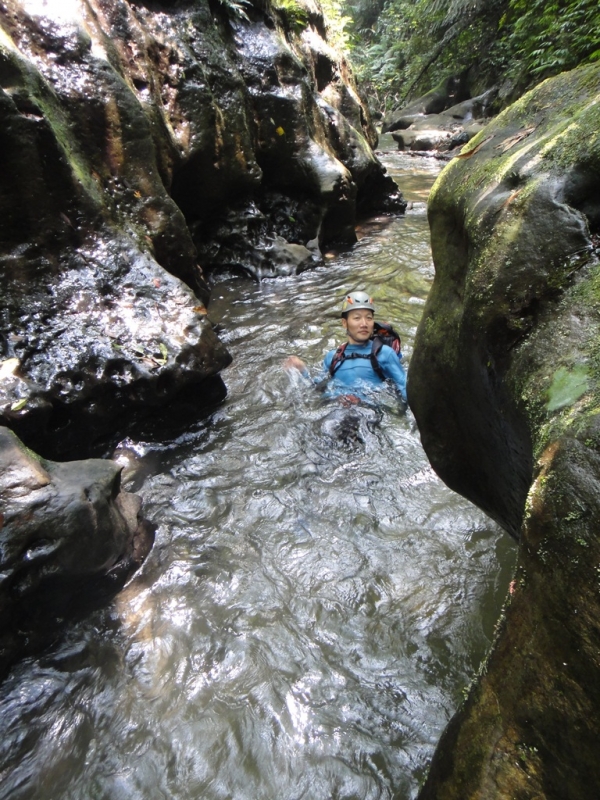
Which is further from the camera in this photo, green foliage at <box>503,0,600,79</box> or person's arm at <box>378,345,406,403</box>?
green foliage at <box>503,0,600,79</box>

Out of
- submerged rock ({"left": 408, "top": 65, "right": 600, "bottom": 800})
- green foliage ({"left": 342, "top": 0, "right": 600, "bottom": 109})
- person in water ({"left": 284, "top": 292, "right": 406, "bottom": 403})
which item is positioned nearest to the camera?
submerged rock ({"left": 408, "top": 65, "right": 600, "bottom": 800})

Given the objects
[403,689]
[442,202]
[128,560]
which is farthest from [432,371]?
[128,560]

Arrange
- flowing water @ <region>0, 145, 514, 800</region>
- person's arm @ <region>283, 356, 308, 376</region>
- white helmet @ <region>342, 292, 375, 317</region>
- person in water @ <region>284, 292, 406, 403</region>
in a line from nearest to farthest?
flowing water @ <region>0, 145, 514, 800</region>, person in water @ <region>284, 292, 406, 403</region>, white helmet @ <region>342, 292, 375, 317</region>, person's arm @ <region>283, 356, 308, 376</region>

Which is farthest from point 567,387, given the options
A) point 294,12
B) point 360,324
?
point 294,12

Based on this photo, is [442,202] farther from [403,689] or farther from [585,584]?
[403,689]

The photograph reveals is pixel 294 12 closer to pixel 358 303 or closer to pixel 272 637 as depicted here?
pixel 358 303

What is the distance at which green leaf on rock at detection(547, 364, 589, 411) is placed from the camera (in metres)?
1.52

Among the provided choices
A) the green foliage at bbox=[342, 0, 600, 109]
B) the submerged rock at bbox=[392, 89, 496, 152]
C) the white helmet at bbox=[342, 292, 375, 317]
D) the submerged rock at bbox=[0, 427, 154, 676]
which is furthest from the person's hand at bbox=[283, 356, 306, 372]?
the submerged rock at bbox=[392, 89, 496, 152]

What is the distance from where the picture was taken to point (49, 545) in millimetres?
2721

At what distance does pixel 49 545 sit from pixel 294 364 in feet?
11.8

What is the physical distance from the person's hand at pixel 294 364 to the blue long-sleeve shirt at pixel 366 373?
0.46m

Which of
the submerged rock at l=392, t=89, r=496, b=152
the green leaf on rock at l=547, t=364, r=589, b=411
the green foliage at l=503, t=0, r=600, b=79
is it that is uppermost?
the green foliage at l=503, t=0, r=600, b=79

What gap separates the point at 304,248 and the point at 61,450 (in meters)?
6.37

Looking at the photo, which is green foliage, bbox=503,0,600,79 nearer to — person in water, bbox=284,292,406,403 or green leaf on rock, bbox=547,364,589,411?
person in water, bbox=284,292,406,403
